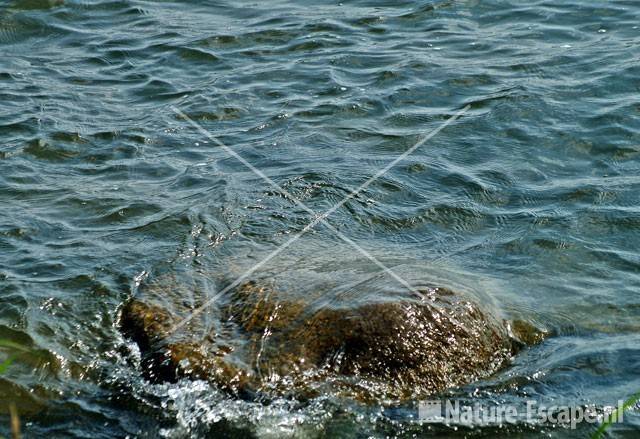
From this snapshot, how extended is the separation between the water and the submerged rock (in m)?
0.12

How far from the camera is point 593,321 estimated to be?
629cm

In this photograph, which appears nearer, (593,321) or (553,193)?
(593,321)

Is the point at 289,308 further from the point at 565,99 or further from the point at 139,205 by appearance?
the point at 565,99

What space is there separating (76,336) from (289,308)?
135cm

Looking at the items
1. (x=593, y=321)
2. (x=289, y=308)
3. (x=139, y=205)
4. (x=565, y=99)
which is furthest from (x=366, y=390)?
(x=565, y=99)

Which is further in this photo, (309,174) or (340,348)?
(309,174)

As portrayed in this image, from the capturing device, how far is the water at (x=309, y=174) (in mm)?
5641

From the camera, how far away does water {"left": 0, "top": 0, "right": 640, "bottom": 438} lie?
5.64m

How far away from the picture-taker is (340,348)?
555 centimetres

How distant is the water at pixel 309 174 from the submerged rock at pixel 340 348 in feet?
0.39

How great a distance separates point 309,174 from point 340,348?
281cm

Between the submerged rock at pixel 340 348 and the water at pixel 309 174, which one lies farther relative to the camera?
the water at pixel 309 174

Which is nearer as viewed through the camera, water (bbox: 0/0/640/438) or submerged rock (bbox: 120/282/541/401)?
submerged rock (bbox: 120/282/541/401)

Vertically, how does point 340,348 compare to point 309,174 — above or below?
above
